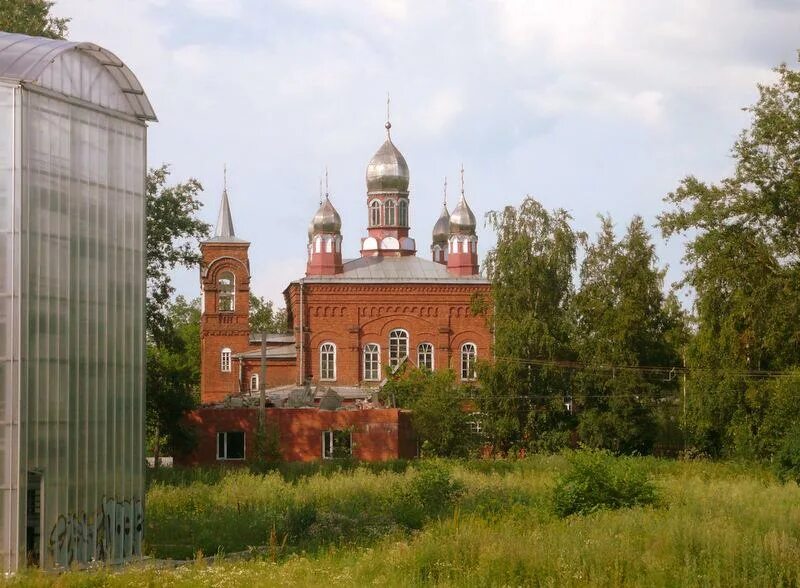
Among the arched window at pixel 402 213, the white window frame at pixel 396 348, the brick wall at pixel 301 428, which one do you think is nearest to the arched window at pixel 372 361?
the white window frame at pixel 396 348

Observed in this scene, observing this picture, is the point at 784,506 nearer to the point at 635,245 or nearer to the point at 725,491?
the point at 725,491

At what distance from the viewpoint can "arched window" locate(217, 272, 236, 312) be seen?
6588cm

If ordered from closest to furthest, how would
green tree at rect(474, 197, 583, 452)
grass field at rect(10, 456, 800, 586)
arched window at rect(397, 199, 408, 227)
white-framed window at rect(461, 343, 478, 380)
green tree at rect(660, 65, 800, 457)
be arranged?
grass field at rect(10, 456, 800, 586)
green tree at rect(660, 65, 800, 457)
green tree at rect(474, 197, 583, 452)
white-framed window at rect(461, 343, 478, 380)
arched window at rect(397, 199, 408, 227)

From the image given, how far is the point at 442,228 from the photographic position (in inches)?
2820

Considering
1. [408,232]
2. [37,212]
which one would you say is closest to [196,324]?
[408,232]

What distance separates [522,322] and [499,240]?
12.2ft

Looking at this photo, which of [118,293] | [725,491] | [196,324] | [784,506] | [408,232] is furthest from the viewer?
[196,324]

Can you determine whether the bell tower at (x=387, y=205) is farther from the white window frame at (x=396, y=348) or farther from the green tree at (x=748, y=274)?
the green tree at (x=748, y=274)

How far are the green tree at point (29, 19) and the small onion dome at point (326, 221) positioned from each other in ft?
94.2

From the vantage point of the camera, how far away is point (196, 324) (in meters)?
96.2

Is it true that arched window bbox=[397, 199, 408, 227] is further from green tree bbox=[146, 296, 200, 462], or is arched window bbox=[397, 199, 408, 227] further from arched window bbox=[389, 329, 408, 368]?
green tree bbox=[146, 296, 200, 462]

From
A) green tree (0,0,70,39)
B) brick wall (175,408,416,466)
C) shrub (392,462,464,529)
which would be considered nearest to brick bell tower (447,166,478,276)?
brick wall (175,408,416,466)

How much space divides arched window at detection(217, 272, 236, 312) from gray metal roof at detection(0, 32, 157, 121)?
146 ft

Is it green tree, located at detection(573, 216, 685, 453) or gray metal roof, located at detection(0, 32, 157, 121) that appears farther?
green tree, located at detection(573, 216, 685, 453)
